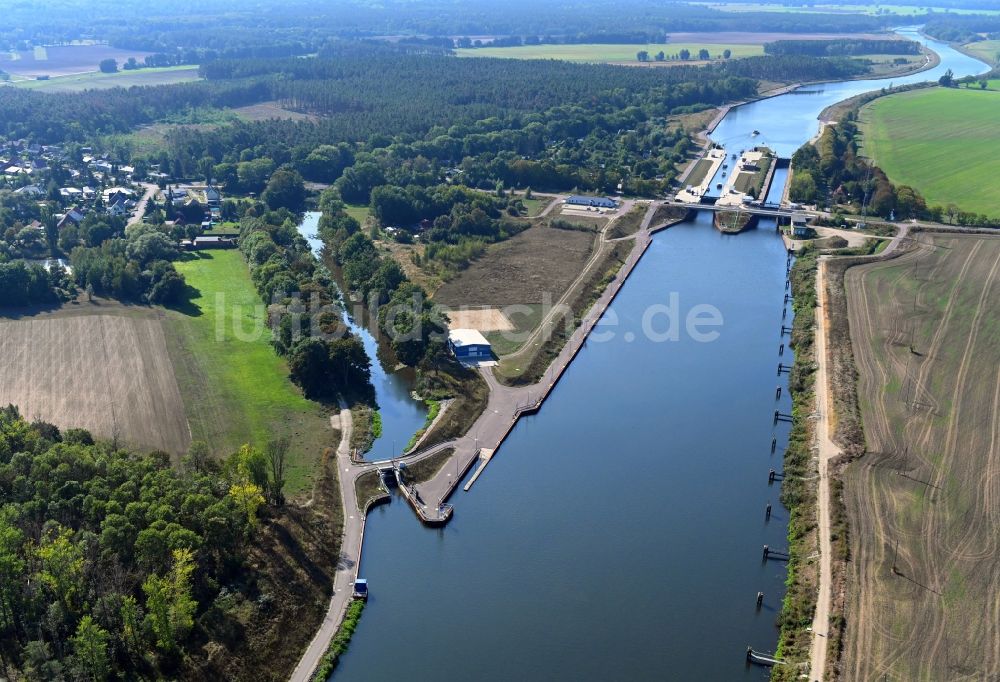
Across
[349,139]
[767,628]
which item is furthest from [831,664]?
[349,139]

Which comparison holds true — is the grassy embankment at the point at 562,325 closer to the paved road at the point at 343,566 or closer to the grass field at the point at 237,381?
the paved road at the point at 343,566

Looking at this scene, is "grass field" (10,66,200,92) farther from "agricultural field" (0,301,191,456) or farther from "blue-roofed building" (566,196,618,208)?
"agricultural field" (0,301,191,456)

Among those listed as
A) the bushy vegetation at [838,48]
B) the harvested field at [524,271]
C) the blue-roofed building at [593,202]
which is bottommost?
the harvested field at [524,271]

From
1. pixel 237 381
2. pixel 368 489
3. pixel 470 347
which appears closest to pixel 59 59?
pixel 237 381

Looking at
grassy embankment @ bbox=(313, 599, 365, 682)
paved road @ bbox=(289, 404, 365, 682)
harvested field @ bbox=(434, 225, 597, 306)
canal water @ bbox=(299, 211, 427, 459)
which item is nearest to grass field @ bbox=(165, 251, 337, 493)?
paved road @ bbox=(289, 404, 365, 682)

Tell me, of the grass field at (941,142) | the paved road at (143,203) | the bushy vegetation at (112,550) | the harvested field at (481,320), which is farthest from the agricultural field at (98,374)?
the grass field at (941,142)

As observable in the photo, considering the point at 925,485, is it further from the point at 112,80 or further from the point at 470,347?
the point at 112,80
